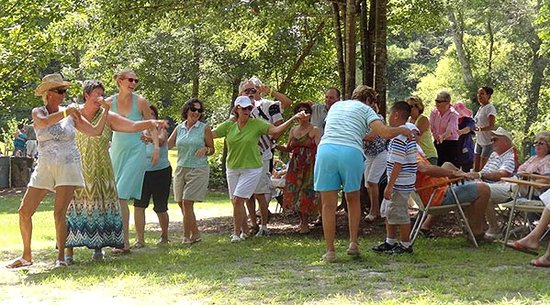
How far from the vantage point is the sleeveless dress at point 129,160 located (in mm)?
8859

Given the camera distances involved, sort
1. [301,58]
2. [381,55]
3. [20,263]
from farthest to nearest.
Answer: [301,58], [381,55], [20,263]

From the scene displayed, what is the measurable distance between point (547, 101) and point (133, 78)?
75.6ft

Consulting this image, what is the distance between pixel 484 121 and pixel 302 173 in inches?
155

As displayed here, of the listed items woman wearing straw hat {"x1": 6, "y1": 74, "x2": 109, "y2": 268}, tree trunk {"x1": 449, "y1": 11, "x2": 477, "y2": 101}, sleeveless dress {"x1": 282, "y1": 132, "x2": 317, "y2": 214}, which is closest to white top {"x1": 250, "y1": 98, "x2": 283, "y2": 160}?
sleeveless dress {"x1": 282, "y1": 132, "x2": 317, "y2": 214}

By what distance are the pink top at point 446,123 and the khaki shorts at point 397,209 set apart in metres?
3.66

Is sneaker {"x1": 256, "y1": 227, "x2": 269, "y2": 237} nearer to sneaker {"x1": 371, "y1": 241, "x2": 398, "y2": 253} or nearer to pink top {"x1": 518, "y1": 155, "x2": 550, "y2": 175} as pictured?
sneaker {"x1": 371, "y1": 241, "x2": 398, "y2": 253}

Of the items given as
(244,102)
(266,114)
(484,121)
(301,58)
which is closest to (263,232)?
(266,114)

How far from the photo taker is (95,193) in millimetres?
8203

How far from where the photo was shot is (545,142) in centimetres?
886

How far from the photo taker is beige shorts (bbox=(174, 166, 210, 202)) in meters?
9.64

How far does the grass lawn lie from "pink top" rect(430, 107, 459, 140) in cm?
280

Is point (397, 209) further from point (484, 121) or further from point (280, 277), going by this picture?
point (484, 121)

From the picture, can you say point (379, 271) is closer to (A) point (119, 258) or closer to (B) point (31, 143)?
(A) point (119, 258)

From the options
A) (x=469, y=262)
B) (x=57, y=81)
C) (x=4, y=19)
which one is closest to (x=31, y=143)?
(x=4, y=19)
